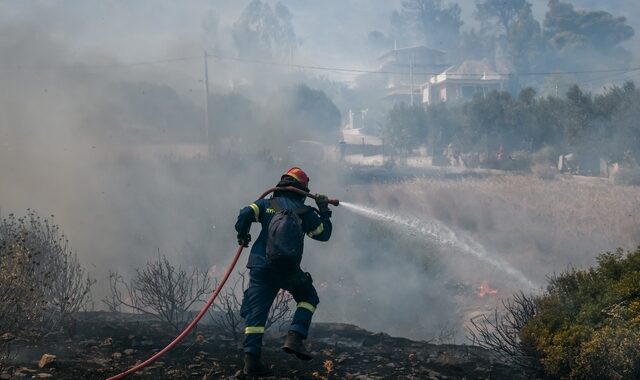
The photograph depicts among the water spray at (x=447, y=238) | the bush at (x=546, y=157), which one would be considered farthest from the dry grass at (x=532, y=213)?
the bush at (x=546, y=157)

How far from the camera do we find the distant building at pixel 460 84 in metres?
56.2

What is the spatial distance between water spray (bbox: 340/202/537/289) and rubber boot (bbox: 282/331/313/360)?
13.1 m

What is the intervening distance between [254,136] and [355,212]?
8147 mm

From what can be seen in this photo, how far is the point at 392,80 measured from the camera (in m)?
70.2

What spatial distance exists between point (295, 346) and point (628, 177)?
80.3 ft

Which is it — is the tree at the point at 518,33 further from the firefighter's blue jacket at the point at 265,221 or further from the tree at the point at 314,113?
the firefighter's blue jacket at the point at 265,221

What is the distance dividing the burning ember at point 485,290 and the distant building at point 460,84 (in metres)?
39.4

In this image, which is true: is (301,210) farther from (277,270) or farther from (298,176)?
(277,270)

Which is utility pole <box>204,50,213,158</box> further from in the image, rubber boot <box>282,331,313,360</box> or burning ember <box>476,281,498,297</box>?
rubber boot <box>282,331,313,360</box>

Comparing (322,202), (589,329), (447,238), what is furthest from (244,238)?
(447,238)

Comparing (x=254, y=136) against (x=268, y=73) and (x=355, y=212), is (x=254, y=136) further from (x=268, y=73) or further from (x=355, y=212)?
(x=268, y=73)

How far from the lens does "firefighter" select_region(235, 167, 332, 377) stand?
4969 millimetres

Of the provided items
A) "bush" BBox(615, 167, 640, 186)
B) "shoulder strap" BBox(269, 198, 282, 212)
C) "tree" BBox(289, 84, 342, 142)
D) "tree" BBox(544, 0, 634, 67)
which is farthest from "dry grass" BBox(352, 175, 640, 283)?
"tree" BBox(544, 0, 634, 67)

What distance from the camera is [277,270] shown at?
203 inches
